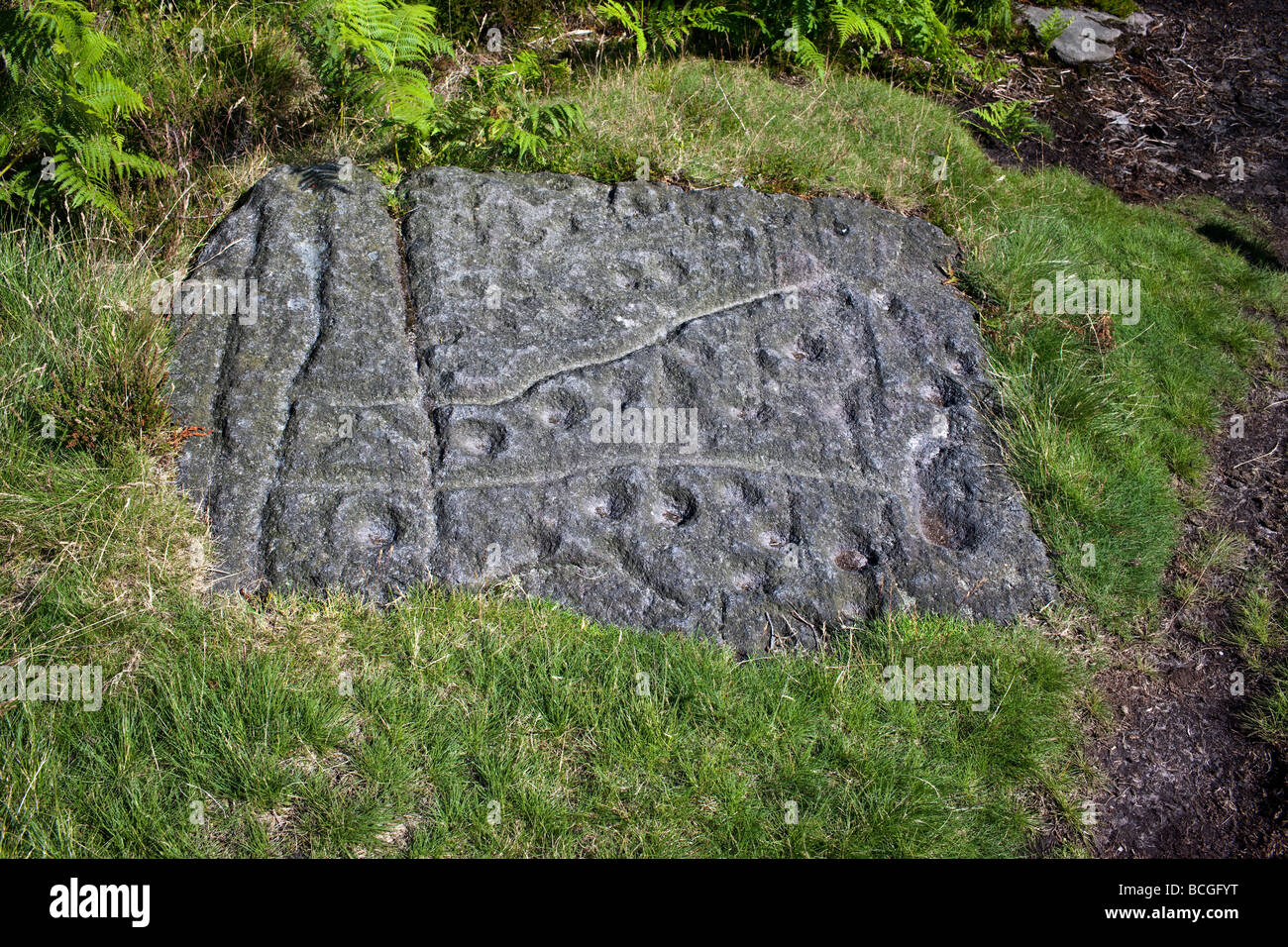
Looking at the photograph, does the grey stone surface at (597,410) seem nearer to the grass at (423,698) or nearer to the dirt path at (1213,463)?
the grass at (423,698)

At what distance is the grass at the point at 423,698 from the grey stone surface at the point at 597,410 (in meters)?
0.18

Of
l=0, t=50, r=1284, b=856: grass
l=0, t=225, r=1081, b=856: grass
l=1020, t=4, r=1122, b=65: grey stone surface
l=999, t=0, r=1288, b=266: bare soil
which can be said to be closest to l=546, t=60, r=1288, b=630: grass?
l=0, t=50, r=1284, b=856: grass

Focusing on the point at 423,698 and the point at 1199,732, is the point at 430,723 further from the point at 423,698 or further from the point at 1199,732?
the point at 1199,732

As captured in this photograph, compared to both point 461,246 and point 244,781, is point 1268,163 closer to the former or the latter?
point 461,246

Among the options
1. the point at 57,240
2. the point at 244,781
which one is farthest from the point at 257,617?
the point at 57,240

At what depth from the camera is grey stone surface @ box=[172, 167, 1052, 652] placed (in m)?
3.64

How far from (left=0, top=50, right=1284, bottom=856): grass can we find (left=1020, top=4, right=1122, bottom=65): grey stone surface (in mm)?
4317

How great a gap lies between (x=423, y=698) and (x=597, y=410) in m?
1.45

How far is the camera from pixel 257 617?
3340mm

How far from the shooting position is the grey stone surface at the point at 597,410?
364 cm

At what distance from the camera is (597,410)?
407cm

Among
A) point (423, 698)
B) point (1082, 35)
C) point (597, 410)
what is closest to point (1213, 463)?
point (597, 410)

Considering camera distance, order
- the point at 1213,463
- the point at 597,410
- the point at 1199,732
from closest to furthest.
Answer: the point at 1199,732, the point at 597,410, the point at 1213,463

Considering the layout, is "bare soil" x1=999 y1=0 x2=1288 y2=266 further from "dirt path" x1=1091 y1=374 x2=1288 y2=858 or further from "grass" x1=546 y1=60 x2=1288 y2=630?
"dirt path" x1=1091 y1=374 x2=1288 y2=858
